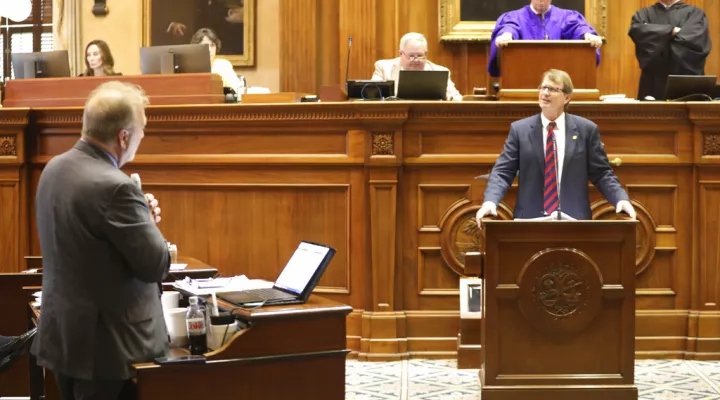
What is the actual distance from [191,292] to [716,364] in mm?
3418

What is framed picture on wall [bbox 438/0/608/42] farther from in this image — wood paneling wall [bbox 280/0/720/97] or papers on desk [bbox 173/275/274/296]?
papers on desk [bbox 173/275/274/296]

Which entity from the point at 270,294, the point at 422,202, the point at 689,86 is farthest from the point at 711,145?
the point at 270,294

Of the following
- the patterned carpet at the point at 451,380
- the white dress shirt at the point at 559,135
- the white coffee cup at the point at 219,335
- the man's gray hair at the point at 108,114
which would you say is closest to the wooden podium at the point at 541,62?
the white dress shirt at the point at 559,135

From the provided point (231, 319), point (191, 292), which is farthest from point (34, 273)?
point (231, 319)

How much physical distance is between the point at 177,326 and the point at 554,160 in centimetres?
237

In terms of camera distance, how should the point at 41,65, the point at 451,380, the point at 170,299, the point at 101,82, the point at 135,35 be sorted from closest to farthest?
the point at 170,299 < the point at 451,380 < the point at 101,82 < the point at 41,65 < the point at 135,35

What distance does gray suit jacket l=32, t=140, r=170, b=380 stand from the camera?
2.94 meters

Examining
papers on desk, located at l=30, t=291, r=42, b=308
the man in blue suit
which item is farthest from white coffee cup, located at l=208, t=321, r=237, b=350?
the man in blue suit

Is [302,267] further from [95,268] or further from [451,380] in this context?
[451,380]

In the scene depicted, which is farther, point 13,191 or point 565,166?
point 13,191

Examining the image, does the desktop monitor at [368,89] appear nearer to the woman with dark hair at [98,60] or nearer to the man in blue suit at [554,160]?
the man in blue suit at [554,160]

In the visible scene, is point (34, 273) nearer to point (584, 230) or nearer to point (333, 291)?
point (333, 291)

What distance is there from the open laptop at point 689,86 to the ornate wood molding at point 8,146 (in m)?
4.05

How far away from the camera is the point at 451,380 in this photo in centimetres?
532
